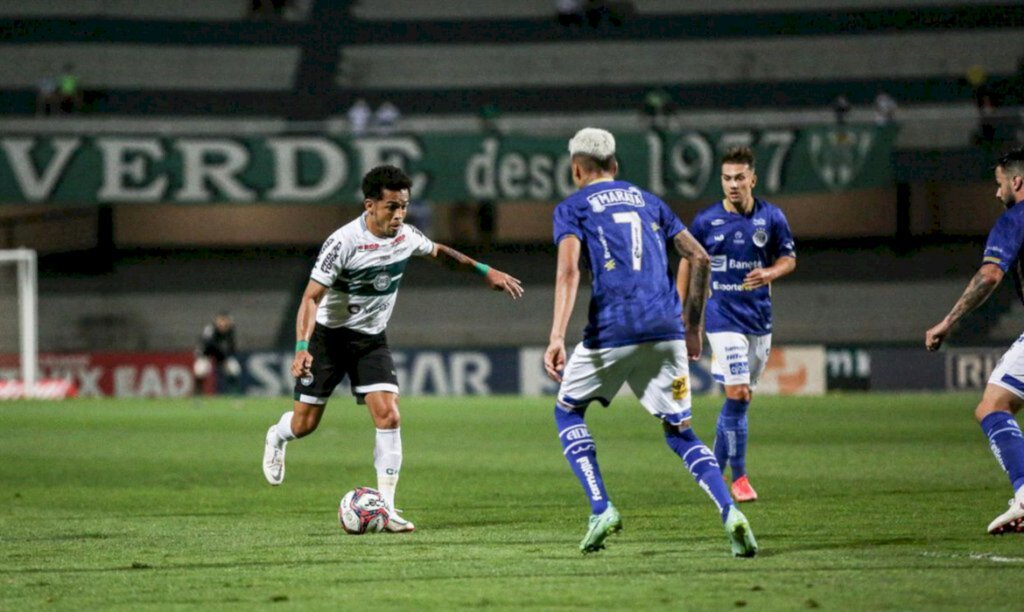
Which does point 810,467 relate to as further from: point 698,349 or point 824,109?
point 824,109

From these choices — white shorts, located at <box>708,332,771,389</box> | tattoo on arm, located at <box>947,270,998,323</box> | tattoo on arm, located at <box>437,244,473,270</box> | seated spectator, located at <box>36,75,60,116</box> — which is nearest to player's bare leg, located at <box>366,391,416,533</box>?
tattoo on arm, located at <box>437,244,473,270</box>

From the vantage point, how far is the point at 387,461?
34.6 ft

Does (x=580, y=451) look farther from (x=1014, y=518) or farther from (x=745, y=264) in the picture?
(x=745, y=264)

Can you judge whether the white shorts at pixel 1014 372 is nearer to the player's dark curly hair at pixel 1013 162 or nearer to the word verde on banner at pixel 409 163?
the player's dark curly hair at pixel 1013 162

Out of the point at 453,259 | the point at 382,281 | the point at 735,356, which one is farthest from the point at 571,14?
the point at 382,281

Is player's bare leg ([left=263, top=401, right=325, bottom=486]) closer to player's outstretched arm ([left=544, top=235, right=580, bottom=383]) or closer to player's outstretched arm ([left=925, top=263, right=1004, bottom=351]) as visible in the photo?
player's outstretched arm ([left=544, top=235, right=580, bottom=383])

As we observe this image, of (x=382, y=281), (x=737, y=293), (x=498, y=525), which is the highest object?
(x=382, y=281)

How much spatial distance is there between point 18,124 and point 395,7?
11.9 meters

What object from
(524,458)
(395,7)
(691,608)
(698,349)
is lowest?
(524,458)

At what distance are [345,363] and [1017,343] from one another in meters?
4.58

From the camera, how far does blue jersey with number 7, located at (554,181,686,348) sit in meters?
8.56

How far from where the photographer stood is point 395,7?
137 feet

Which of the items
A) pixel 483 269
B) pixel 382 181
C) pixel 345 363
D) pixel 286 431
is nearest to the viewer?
pixel 382 181

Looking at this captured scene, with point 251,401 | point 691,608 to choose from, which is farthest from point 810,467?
point 251,401
